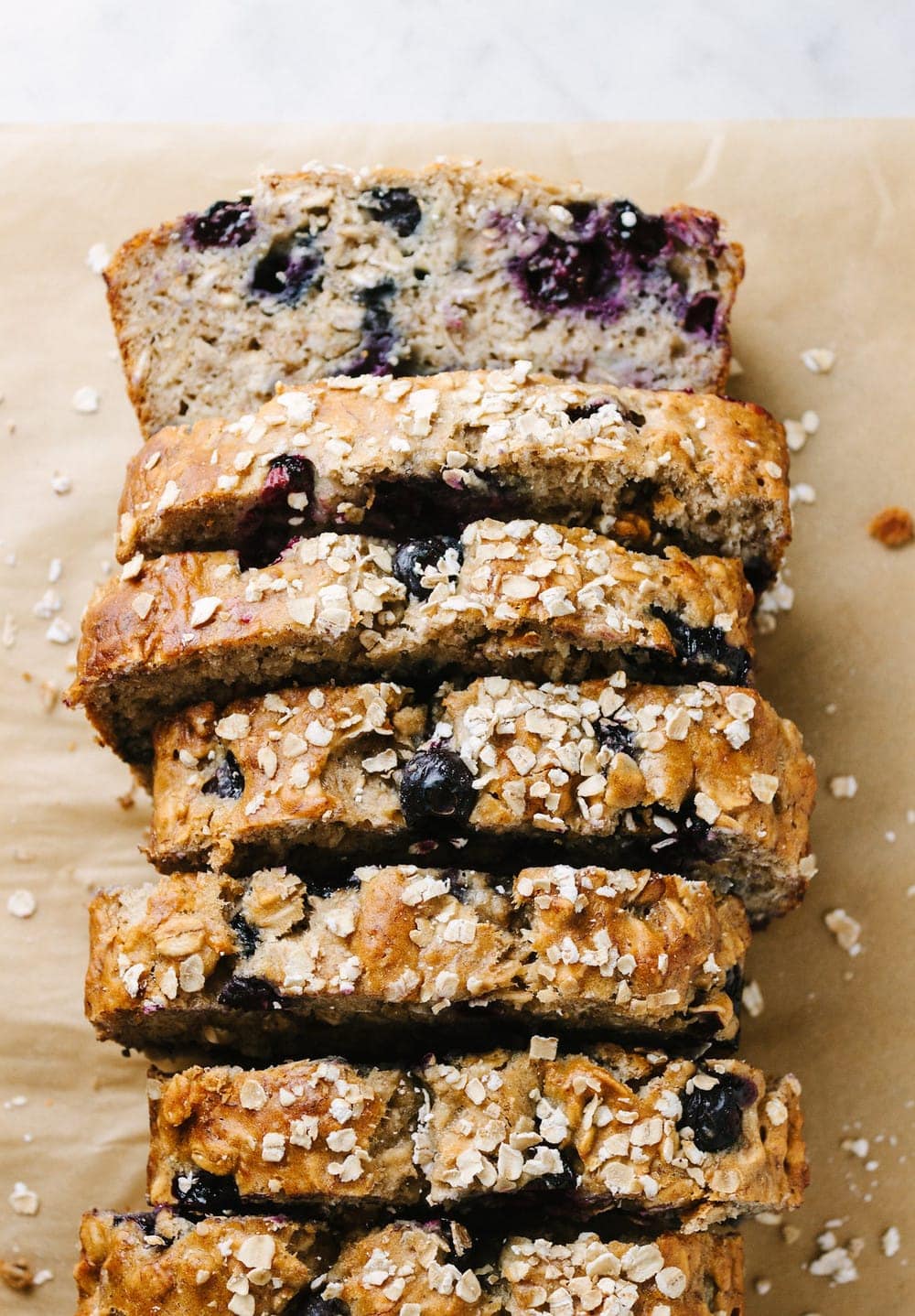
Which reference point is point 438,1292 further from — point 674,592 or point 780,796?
point 674,592

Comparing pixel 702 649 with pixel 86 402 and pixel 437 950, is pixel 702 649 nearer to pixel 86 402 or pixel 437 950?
pixel 437 950

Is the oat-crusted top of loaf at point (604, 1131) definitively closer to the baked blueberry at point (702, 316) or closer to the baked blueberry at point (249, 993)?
the baked blueberry at point (249, 993)

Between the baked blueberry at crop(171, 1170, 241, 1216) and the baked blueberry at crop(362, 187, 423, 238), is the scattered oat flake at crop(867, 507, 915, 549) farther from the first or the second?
the baked blueberry at crop(171, 1170, 241, 1216)

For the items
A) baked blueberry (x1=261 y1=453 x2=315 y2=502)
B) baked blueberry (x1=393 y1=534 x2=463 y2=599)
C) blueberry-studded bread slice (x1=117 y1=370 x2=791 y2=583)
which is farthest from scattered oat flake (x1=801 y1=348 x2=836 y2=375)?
baked blueberry (x1=261 y1=453 x2=315 y2=502)

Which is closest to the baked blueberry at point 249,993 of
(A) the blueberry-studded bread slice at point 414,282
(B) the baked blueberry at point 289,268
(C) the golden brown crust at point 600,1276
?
(C) the golden brown crust at point 600,1276

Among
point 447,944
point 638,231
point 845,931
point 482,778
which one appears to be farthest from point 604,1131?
point 638,231

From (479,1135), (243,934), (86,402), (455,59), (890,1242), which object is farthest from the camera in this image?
(455,59)
